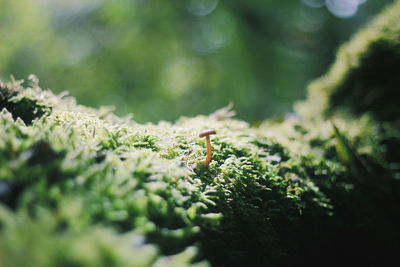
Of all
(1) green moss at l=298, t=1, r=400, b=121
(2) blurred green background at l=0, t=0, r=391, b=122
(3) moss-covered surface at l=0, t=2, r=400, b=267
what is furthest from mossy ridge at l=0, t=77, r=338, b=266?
(2) blurred green background at l=0, t=0, r=391, b=122

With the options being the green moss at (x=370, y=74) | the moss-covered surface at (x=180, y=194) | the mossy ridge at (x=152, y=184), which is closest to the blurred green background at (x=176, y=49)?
the green moss at (x=370, y=74)

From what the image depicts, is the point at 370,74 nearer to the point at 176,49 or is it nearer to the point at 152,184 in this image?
the point at 152,184

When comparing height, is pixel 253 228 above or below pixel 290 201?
below

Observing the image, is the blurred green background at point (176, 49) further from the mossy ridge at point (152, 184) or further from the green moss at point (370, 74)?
the mossy ridge at point (152, 184)

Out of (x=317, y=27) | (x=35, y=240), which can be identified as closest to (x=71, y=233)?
(x=35, y=240)

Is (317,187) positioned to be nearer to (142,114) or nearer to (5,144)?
(5,144)
